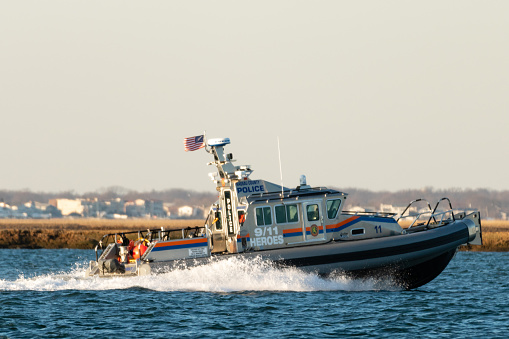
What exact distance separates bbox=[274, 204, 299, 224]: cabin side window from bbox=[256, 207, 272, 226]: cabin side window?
0.22 meters

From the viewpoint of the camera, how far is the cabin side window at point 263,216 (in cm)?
1997

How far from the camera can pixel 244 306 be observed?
1747cm

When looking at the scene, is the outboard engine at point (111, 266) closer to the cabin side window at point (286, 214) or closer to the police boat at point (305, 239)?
the police boat at point (305, 239)

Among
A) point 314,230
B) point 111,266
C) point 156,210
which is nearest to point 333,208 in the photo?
point 314,230

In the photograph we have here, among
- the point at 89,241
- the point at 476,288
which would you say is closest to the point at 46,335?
the point at 476,288

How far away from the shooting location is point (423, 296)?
64.0 ft

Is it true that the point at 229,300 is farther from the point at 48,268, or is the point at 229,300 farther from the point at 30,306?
the point at 48,268

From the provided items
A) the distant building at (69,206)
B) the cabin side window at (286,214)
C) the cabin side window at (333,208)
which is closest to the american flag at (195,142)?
the cabin side window at (286,214)

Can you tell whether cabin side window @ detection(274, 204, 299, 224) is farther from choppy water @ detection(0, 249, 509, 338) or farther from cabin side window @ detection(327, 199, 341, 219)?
choppy water @ detection(0, 249, 509, 338)

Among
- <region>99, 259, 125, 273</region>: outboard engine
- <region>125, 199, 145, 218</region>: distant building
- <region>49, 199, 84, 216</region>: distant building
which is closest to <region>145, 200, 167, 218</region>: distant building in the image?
<region>125, 199, 145, 218</region>: distant building

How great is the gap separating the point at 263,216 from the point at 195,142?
9.46 feet

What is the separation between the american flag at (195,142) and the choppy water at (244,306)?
133 inches

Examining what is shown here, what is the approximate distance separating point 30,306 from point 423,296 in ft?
32.9

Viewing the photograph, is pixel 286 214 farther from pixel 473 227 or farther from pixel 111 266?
pixel 473 227
